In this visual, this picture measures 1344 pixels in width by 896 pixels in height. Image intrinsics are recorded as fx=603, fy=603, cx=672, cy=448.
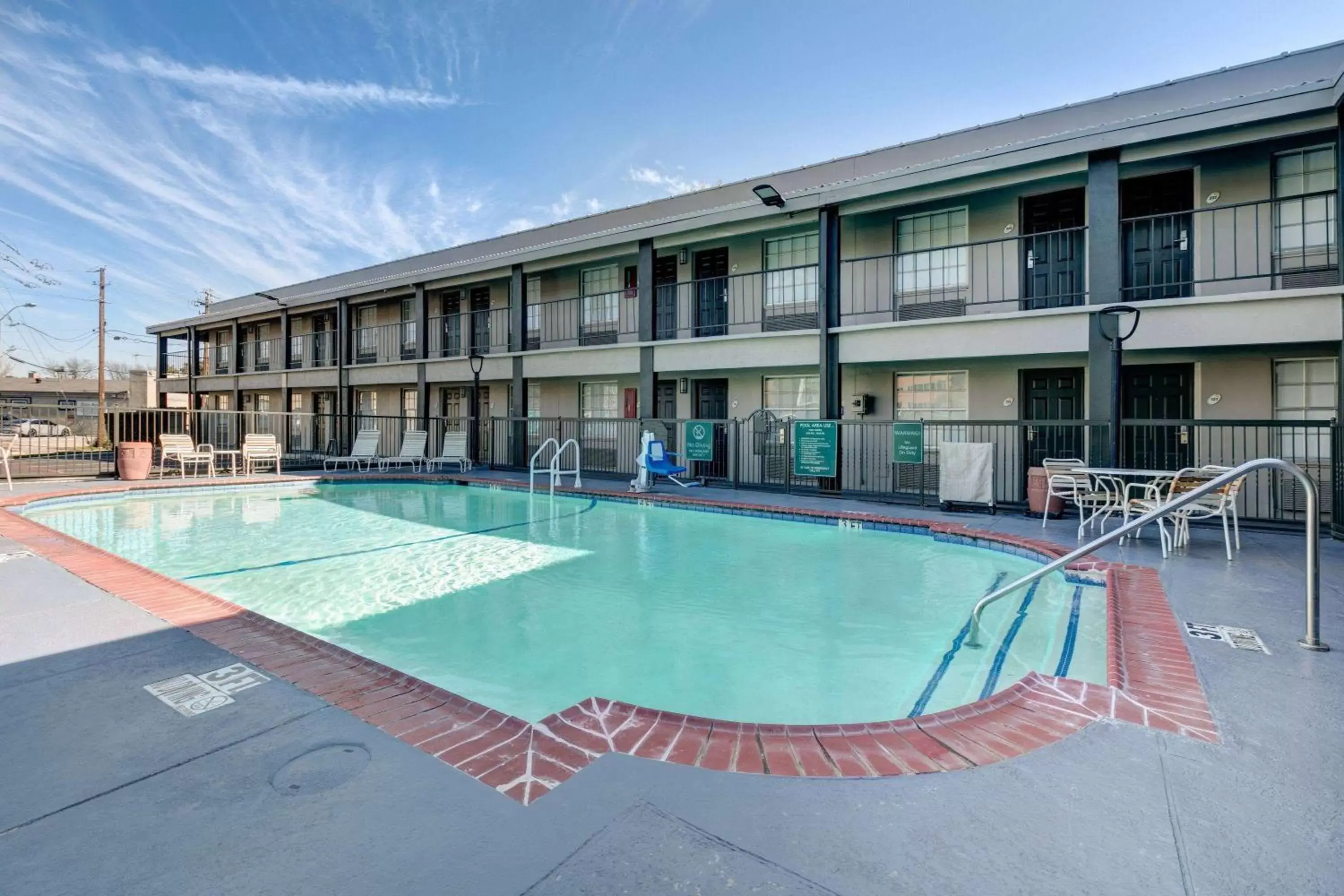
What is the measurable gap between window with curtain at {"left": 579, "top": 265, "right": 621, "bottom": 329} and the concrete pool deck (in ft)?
46.4

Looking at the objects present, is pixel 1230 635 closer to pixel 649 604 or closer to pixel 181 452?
pixel 649 604

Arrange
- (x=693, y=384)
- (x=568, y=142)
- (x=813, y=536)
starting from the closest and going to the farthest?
1. (x=813, y=536)
2. (x=693, y=384)
3. (x=568, y=142)

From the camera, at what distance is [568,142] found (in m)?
17.3

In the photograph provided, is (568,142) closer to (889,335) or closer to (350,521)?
(889,335)

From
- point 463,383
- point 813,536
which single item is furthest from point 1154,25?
point 463,383

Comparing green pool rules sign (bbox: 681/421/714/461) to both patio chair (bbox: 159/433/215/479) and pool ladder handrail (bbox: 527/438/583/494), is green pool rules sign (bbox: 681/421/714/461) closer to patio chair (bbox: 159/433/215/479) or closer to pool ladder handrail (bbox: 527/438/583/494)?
pool ladder handrail (bbox: 527/438/583/494)

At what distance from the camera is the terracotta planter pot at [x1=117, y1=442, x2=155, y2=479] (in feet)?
40.1

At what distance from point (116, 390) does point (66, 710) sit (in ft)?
213

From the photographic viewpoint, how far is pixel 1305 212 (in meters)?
8.59

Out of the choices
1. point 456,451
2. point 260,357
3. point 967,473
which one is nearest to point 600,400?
point 456,451

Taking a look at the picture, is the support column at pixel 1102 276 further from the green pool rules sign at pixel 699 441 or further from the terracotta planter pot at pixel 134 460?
the terracotta planter pot at pixel 134 460

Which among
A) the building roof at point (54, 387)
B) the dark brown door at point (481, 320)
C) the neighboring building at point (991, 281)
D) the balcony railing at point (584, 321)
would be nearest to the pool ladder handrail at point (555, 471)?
the neighboring building at point (991, 281)

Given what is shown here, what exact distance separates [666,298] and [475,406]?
5939 mm

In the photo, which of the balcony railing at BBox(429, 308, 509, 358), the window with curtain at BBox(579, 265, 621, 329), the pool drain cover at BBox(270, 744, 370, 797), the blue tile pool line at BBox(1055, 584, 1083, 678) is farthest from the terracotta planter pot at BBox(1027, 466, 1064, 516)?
the balcony railing at BBox(429, 308, 509, 358)
